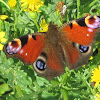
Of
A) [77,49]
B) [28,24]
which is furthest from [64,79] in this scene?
[28,24]

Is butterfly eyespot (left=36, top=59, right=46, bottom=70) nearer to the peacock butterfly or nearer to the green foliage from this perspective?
the peacock butterfly

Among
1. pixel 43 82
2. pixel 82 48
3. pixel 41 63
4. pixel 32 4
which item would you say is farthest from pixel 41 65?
pixel 32 4

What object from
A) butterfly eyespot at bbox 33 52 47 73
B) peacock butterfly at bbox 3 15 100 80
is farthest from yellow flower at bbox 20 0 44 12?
butterfly eyespot at bbox 33 52 47 73

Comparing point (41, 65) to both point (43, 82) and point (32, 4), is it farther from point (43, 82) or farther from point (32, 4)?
point (32, 4)

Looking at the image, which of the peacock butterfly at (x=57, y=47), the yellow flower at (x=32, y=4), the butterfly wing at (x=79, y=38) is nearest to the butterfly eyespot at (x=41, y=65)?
the peacock butterfly at (x=57, y=47)

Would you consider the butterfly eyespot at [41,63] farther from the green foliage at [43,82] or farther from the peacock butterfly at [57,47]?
the green foliage at [43,82]

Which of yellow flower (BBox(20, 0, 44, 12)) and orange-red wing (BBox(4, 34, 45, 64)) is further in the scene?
yellow flower (BBox(20, 0, 44, 12))

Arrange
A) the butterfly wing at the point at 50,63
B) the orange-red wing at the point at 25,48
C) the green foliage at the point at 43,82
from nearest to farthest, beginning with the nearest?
the orange-red wing at the point at 25,48, the butterfly wing at the point at 50,63, the green foliage at the point at 43,82

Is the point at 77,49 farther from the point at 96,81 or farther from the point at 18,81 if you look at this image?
the point at 18,81

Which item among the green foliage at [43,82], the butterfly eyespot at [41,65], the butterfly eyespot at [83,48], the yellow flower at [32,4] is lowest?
the green foliage at [43,82]
